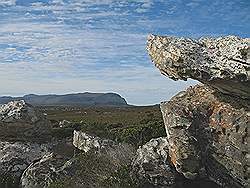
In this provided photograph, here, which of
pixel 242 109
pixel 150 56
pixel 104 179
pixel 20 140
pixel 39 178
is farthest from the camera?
pixel 20 140

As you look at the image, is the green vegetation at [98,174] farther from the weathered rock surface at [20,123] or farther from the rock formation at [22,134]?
the weathered rock surface at [20,123]

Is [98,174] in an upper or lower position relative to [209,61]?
lower

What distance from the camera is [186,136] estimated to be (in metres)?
13.0

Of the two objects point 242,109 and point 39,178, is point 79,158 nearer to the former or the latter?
point 39,178

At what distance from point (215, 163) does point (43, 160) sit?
6.85 m

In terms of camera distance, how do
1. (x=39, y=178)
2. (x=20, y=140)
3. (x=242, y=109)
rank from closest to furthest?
(x=242, y=109), (x=39, y=178), (x=20, y=140)

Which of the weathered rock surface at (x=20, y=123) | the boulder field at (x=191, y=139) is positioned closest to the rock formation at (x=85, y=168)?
the boulder field at (x=191, y=139)

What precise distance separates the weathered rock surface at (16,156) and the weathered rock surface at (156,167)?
18.3ft

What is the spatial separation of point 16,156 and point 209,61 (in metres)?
10.2

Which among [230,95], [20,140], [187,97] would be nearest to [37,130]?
[20,140]

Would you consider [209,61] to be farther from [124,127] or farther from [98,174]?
[124,127]

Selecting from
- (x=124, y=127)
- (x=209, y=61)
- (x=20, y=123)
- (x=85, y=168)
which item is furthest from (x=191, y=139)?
(x=124, y=127)

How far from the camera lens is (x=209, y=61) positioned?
12.4m

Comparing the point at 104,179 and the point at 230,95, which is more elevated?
the point at 230,95
